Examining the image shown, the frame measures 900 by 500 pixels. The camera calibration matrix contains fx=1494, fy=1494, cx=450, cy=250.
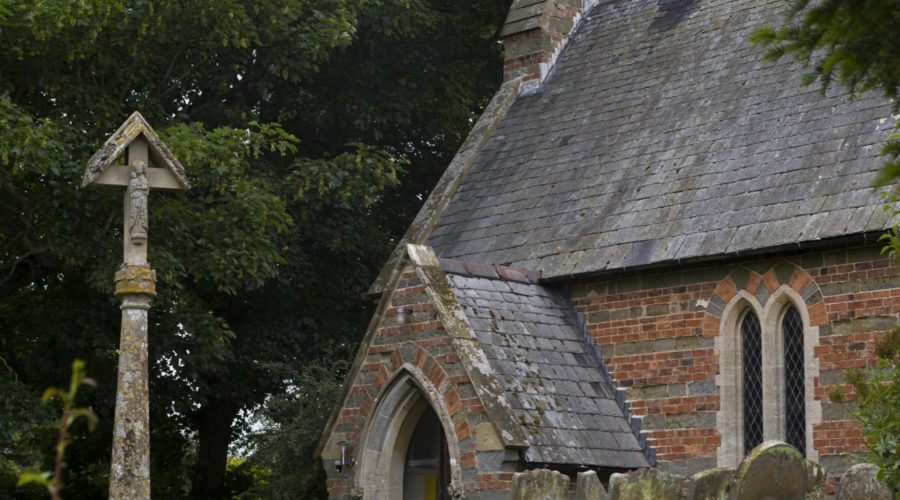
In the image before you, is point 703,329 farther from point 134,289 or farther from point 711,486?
point 711,486

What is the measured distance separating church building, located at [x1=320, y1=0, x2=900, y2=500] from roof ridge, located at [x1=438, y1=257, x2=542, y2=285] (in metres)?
0.03

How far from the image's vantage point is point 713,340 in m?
15.6

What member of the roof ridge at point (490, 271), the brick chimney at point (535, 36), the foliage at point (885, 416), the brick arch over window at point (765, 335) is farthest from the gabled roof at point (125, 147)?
the brick chimney at point (535, 36)

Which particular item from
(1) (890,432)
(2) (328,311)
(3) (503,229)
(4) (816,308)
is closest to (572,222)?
(3) (503,229)

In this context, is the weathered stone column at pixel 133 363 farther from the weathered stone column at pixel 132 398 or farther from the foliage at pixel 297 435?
the foliage at pixel 297 435

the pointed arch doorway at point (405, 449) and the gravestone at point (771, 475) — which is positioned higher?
the pointed arch doorway at point (405, 449)

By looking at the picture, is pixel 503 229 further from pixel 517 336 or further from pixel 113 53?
pixel 113 53

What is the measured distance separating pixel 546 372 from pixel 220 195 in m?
6.19

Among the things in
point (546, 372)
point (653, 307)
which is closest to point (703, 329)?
point (653, 307)

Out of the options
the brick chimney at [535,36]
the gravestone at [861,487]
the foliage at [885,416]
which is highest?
the brick chimney at [535,36]

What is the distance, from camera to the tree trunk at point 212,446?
897 inches

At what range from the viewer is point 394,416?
51.5ft

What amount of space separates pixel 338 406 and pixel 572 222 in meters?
3.60

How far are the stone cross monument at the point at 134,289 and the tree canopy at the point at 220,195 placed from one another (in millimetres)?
4510
